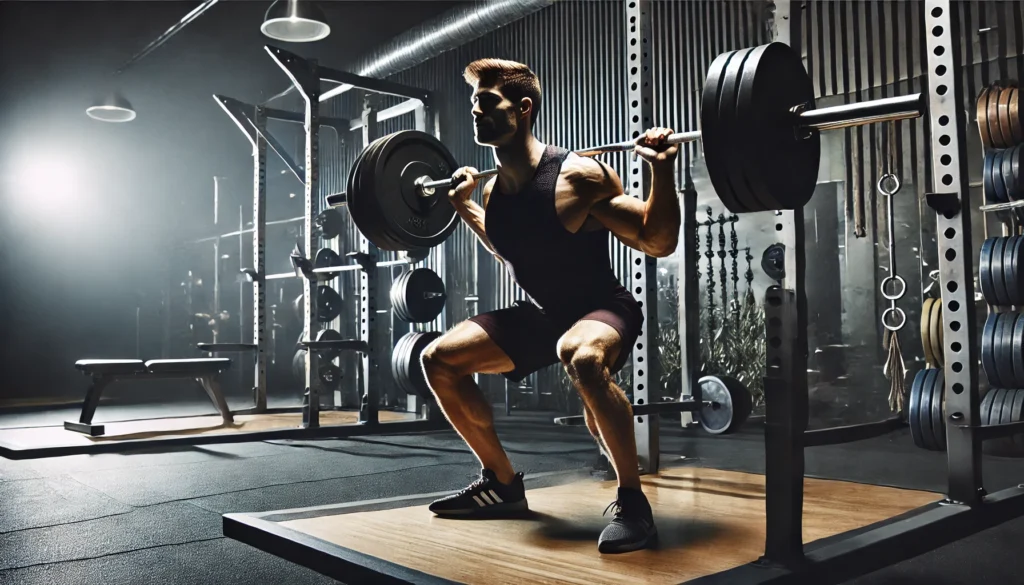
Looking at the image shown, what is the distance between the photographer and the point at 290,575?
2000 mm

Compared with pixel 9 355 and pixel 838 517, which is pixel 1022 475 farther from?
pixel 9 355

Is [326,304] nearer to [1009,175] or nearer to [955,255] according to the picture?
[1009,175]

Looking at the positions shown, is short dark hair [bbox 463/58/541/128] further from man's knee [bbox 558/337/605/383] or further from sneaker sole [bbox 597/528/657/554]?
sneaker sole [bbox 597/528/657/554]

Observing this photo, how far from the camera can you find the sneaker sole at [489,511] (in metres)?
2.45

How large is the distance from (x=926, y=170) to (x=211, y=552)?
4.34 m

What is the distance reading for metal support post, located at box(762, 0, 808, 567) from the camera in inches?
68.4

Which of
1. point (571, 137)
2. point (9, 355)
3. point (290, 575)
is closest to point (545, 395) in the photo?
point (571, 137)

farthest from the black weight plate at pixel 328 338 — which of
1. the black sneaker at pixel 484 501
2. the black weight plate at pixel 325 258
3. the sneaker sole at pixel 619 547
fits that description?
the sneaker sole at pixel 619 547

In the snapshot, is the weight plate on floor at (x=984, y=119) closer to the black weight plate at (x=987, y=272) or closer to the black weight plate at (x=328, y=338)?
the black weight plate at (x=987, y=272)

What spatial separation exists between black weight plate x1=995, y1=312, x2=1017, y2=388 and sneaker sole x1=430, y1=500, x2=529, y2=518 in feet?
7.86

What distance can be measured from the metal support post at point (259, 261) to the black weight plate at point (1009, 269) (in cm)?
482

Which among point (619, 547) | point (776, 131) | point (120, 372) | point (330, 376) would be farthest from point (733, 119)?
point (330, 376)

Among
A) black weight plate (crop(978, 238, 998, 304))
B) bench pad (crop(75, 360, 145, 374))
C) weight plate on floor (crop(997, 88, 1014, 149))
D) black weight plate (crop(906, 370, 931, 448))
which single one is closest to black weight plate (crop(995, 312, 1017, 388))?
black weight plate (crop(978, 238, 998, 304))

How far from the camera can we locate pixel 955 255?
249 cm
